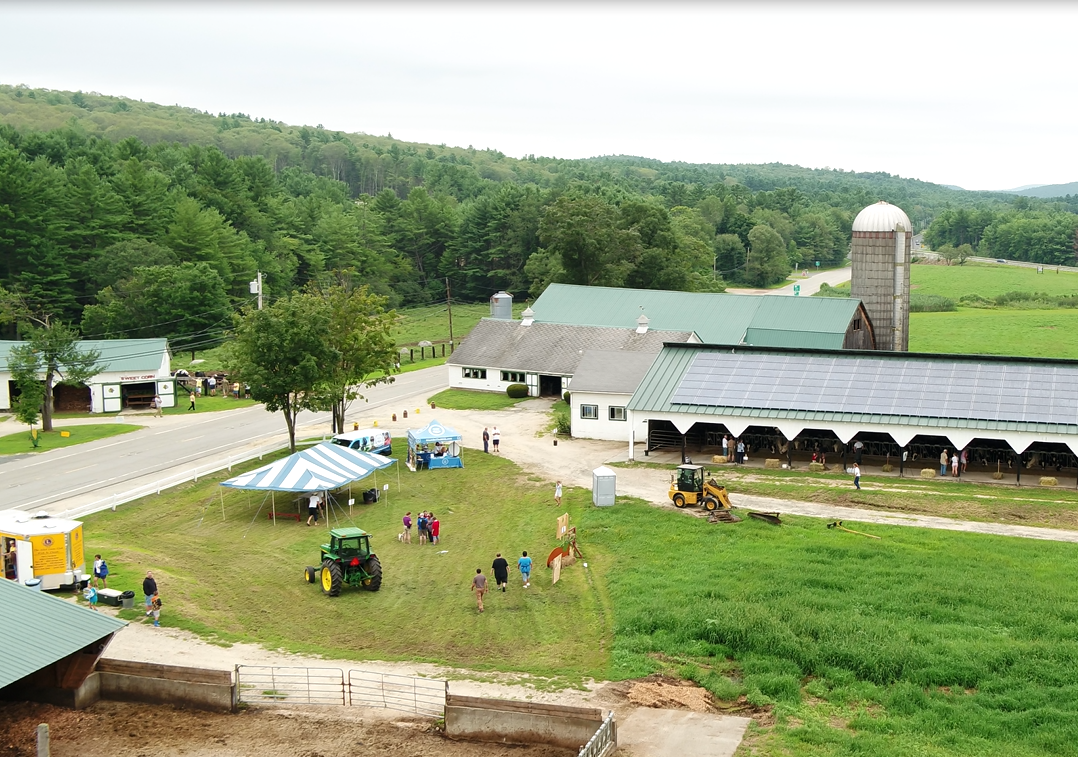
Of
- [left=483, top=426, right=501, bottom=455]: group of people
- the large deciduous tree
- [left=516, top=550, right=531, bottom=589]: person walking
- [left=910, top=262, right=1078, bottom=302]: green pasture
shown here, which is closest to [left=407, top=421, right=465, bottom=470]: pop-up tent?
[left=483, top=426, right=501, bottom=455]: group of people

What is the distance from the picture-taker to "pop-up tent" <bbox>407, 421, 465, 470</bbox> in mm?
45594

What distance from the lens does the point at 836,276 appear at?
14725cm

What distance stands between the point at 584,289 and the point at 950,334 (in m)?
34.6

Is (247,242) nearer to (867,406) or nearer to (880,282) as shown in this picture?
(880,282)

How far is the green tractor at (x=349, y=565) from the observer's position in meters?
29.3

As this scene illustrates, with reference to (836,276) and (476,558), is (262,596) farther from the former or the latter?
(836,276)

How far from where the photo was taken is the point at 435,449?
4591 cm

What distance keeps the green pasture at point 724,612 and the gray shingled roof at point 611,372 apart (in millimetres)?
11802

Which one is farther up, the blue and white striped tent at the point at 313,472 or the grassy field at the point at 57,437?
the blue and white striped tent at the point at 313,472

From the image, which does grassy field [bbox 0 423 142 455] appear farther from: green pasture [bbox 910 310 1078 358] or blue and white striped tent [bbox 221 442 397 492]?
green pasture [bbox 910 310 1078 358]

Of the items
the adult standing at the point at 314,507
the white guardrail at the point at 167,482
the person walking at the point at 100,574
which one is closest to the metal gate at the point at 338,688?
the person walking at the point at 100,574

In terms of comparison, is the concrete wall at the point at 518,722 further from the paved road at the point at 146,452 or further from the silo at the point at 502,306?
the silo at the point at 502,306

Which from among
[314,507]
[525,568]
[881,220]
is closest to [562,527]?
[525,568]

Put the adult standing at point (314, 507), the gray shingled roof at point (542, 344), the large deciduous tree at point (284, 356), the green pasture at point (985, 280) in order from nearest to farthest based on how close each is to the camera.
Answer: the adult standing at point (314, 507) < the large deciduous tree at point (284, 356) < the gray shingled roof at point (542, 344) < the green pasture at point (985, 280)
